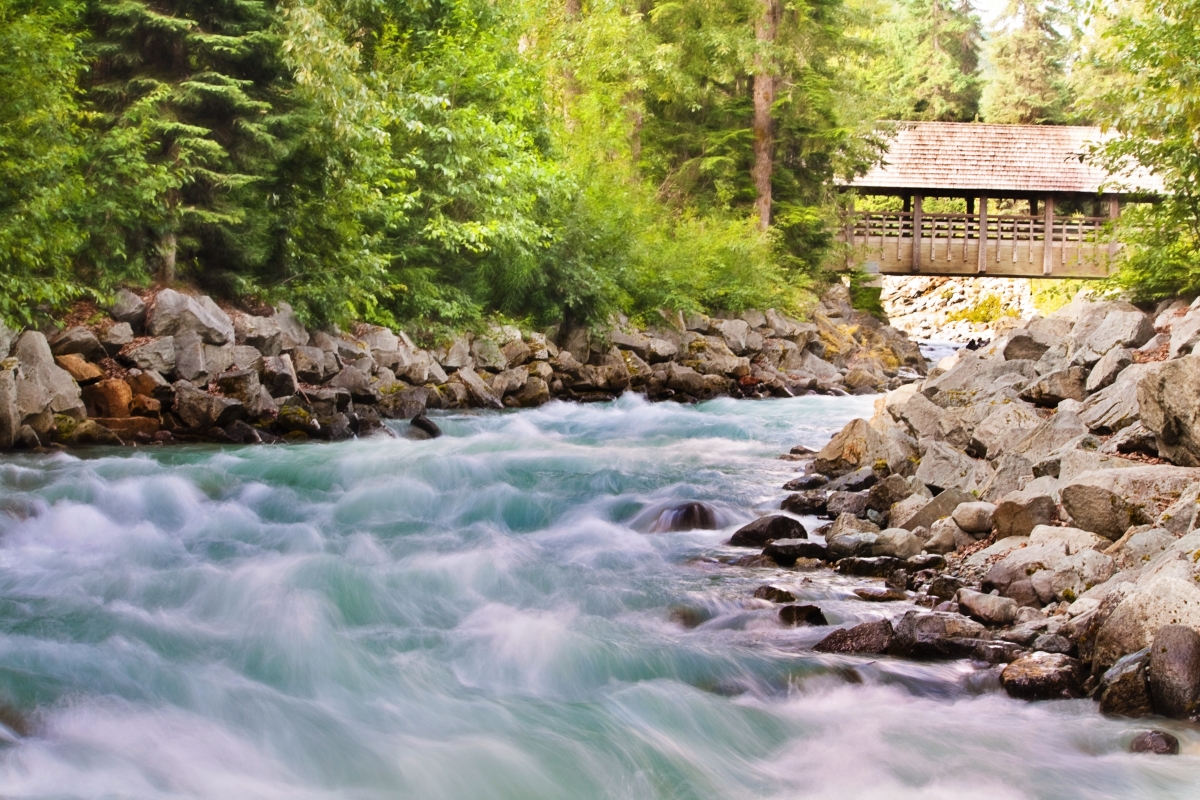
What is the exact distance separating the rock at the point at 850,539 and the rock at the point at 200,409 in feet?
21.7

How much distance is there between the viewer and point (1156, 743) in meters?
4.31

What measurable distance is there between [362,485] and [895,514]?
465cm

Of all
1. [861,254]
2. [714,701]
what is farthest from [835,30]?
[714,701]

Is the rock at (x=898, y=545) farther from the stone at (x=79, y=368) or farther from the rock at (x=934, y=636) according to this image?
the stone at (x=79, y=368)

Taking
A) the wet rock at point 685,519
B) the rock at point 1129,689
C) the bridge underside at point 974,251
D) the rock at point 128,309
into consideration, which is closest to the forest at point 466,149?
the rock at point 128,309

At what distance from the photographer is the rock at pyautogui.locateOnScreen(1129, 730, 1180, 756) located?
4289 millimetres

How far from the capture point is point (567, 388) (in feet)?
56.0

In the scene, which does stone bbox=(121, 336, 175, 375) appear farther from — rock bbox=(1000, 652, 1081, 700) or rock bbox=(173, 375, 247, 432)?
rock bbox=(1000, 652, 1081, 700)

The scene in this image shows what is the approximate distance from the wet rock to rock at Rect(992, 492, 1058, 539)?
7.40 ft

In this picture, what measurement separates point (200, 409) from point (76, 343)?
1.39 meters

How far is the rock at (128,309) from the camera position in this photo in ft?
38.1

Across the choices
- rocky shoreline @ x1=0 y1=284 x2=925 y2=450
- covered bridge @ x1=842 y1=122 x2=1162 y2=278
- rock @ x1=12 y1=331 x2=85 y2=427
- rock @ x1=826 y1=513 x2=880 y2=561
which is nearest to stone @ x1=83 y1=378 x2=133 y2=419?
rocky shoreline @ x1=0 y1=284 x2=925 y2=450

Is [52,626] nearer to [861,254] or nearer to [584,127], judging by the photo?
[584,127]

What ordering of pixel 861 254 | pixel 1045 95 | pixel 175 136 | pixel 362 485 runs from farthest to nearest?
pixel 1045 95
pixel 861 254
pixel 175 136
pixel 362 485
